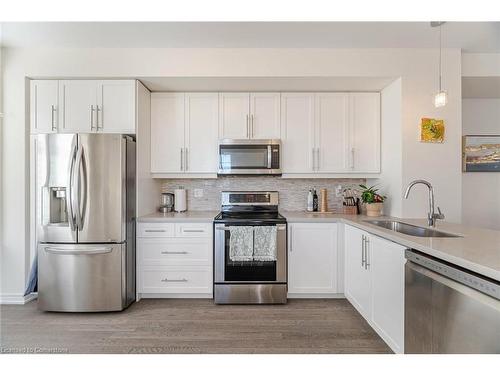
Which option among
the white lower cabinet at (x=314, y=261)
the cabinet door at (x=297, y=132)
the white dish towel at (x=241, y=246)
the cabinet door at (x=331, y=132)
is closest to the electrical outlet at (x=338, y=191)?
the cabinet door at (x=331, y=132)

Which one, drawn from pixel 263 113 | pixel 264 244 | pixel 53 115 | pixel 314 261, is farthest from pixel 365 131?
pixel 53 115

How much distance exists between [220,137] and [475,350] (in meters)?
2.66

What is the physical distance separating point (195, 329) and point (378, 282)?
59.2 inches

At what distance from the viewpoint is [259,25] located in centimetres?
224

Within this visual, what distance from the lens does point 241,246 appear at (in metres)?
2.62

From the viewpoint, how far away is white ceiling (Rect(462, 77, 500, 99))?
279 centimetres

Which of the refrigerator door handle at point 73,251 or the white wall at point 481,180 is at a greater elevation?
the white wall at point 481,180

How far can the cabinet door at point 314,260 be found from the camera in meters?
2.73

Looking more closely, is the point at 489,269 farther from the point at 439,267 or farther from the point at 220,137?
the point at 220,137

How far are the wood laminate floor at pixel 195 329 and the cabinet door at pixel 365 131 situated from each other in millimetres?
1562

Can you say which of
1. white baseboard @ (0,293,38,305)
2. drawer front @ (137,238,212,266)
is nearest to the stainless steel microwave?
drawer front @ (137,238,212,266)

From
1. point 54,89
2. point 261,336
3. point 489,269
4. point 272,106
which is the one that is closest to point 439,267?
point 489,269

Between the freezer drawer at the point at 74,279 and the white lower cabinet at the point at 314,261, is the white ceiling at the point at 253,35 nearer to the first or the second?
the white lower cabinet at the point at 314,261

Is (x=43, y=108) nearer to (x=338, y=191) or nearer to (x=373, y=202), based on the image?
(x=338, y=191)
